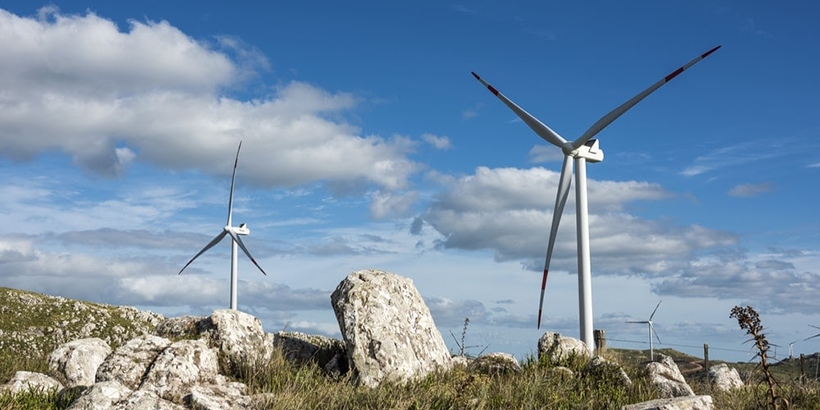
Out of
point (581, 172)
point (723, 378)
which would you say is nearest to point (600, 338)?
point (723, 378)

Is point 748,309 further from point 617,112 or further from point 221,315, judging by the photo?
point 617,112

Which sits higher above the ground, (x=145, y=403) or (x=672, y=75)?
(x=672, y=75)

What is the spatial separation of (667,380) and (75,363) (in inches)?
622

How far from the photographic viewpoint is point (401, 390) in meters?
15.8

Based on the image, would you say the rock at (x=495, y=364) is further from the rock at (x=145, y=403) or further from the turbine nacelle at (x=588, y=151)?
the turbine nacelle at (x=588, y=151)

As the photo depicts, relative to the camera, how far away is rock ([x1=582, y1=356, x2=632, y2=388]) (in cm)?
1927

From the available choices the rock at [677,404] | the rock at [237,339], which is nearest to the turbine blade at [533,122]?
the rock at [237,339]

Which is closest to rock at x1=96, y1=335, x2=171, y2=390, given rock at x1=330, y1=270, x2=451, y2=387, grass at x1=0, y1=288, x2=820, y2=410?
grass at x1=0, y1=288, x2=820, y2=410

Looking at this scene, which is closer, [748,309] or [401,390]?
[748,309]

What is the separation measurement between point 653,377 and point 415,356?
6618 mm

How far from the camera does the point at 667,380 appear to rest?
20.0m

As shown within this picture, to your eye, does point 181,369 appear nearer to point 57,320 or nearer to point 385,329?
point 385,329

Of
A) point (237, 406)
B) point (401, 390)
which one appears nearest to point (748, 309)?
point (401, 390)

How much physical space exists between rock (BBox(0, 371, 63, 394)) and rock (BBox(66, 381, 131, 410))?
3.99m
